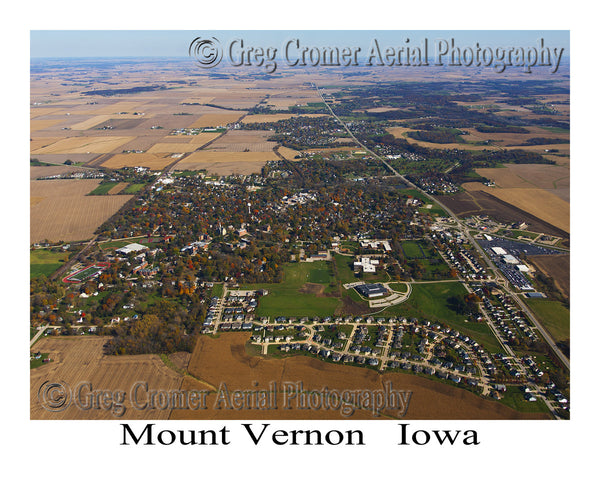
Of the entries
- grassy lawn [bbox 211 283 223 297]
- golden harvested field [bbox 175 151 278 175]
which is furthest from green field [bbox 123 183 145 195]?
grassy lawn [bbox 211 283 223 297]

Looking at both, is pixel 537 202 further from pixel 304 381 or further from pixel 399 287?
pixel 304 381

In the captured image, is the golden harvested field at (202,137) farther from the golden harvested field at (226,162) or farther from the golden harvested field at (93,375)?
the golden harvested field at (93,375)

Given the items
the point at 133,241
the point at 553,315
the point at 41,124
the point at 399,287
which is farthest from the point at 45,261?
the point at 41,124

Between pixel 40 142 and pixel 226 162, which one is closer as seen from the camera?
pixel 226 162

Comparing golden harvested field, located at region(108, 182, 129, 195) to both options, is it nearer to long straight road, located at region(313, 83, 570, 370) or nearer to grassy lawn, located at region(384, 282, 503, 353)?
long straight road, located at region(313, 83, 570, 370)

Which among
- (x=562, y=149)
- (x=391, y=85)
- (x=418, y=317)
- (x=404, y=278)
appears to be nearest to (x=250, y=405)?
(x=418, y=317)

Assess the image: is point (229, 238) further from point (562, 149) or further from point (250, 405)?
point (562, 149)

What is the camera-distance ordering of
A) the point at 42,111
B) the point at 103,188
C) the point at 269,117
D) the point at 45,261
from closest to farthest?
the point at 45,261, the point at 103,188, the point at 269,117, the point at 42,111
